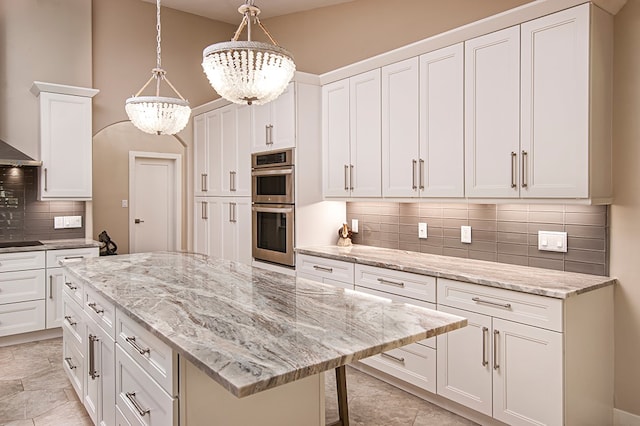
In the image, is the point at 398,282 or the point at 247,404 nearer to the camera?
the point at 247,404

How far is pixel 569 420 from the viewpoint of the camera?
235 centimetres

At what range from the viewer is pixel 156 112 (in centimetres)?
278

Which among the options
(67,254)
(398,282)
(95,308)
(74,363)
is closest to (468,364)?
(398,282)

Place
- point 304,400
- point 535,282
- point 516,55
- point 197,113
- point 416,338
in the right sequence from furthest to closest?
point 197,113
point 516,55
point 535,282
point 304,400
point 416,338

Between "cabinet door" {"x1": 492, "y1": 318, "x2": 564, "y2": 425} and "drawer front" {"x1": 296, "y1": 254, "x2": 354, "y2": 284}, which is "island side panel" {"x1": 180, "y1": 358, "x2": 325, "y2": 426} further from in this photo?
"drawer front" {"x1": 296, "y1": 254, "x2": 354, "y2": 284}

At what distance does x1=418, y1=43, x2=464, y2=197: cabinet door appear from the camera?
3.09 meters

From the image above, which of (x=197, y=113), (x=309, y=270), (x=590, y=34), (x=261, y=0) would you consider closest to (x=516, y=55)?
(x=590, y=34)

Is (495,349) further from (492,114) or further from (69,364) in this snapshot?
(69,364)

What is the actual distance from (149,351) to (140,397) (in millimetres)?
261

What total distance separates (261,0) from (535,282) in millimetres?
4177

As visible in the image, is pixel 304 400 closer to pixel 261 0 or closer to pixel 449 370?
pixel 449 370

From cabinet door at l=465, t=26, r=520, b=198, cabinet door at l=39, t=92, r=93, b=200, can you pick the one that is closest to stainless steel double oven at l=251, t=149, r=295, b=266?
cabinet door at l=465, t=26, r=520, b=198

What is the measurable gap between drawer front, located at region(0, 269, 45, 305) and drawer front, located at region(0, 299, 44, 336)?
56 millimetres

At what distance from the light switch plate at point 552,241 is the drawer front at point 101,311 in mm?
2526
